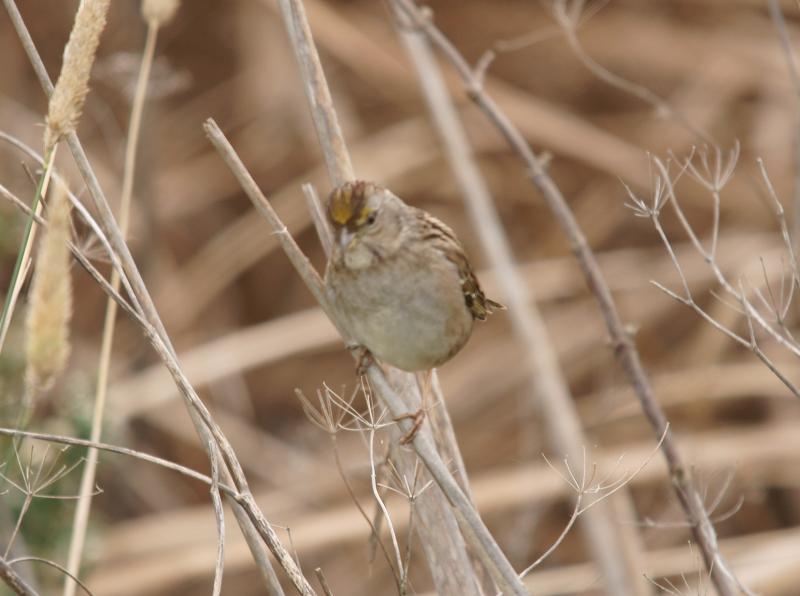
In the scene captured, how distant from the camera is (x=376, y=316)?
190 centimetres

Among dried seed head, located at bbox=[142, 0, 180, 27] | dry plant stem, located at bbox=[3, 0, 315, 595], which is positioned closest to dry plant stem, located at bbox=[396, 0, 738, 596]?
dried seed head, located at bbox=[142, 0, 180, 27]

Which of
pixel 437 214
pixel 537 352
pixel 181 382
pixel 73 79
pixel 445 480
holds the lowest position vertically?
pixel 437 214

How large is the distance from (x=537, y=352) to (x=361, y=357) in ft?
3.05

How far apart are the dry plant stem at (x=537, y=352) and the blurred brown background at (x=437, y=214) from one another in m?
0.97

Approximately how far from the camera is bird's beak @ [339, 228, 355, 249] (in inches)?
75.0

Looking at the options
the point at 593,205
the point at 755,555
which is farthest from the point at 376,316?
the point at 593,205

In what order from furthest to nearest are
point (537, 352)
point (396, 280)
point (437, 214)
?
1. point (437, 214)
2. point (537, 352)
3. point (396, 280)

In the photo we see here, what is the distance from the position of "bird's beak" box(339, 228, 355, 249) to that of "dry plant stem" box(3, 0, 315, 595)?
1.35 ft

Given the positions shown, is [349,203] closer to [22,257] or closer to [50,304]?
[22,257]

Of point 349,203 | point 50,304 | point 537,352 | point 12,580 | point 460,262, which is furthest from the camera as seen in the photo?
point 537,352

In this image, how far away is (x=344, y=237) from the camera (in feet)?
6.27

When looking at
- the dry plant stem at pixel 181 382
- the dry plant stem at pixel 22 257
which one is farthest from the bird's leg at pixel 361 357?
the dry plant stem at pixel 22 257

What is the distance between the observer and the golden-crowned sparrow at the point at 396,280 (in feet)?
6.17

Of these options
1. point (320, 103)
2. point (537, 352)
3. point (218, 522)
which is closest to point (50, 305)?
point (218, 522)
